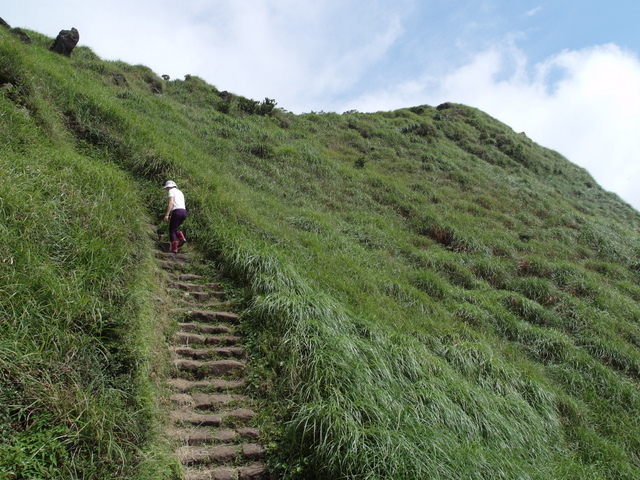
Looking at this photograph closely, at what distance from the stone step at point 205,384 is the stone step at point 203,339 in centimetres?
61

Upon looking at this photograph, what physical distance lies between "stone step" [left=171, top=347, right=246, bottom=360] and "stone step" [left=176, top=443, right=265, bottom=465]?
4.19 feet

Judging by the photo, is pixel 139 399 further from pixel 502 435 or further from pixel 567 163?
pixel 567 163

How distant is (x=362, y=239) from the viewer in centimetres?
1034

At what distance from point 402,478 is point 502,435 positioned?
2163 millimetres

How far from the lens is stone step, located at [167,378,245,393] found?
4133 millimetres

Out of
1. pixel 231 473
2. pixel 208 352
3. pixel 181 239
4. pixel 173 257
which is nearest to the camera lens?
pixel 231 473

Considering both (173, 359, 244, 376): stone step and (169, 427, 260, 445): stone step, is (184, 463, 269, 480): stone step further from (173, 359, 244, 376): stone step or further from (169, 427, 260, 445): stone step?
(173, 359, 244, 376): stone step

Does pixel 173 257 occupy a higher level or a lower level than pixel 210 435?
higher

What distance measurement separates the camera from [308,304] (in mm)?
5520

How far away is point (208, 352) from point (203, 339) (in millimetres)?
251

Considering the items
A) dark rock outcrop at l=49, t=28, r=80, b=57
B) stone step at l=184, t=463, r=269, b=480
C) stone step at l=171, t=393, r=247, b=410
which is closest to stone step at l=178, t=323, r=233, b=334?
stone step at l=171, t=393, r=247, b=410

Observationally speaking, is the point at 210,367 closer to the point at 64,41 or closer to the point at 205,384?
the point at 205,384

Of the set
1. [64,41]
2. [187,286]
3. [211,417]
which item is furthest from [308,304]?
[64,41]

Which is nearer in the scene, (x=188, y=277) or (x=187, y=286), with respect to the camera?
(x=187, y=286)
